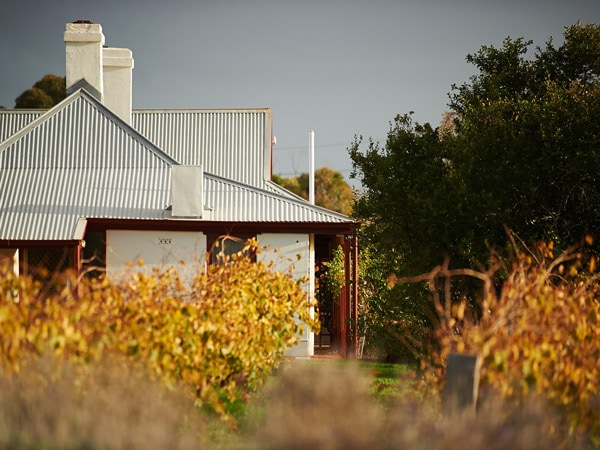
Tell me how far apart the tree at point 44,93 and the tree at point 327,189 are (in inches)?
599

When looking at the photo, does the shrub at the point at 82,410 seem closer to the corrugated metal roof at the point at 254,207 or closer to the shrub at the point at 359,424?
the shrub at the point at 359,424

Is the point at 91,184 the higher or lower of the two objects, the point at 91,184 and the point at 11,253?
the higher

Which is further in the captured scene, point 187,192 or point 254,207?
point 254,207

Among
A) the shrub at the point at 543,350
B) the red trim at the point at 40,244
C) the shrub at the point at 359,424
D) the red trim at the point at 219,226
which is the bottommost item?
the shrub at the point at 359,424

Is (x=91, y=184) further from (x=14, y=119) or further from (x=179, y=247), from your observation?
(x=14, y=119)

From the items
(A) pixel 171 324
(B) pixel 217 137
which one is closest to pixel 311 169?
(B) pixel 217 137

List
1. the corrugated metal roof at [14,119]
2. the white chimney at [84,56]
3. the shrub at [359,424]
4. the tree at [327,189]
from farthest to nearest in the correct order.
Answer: the tree at [327,189], the corrugated metal roof at [14,119], the white chimney at [84,56], the shrub at [359,424]

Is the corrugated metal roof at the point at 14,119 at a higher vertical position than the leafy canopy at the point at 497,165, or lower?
higher

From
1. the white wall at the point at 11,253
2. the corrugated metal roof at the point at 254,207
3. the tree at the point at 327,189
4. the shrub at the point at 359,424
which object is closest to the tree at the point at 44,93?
the tree at the point at 327,189

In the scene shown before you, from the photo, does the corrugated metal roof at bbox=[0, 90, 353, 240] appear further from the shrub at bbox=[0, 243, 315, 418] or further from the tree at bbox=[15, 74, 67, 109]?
the tree at bbox=[15, 74, 67, 109]

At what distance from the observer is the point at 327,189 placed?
55094 mm

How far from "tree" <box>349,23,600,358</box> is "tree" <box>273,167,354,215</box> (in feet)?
121

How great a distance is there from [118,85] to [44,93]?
34762 millimetres

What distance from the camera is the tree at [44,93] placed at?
177 feet
